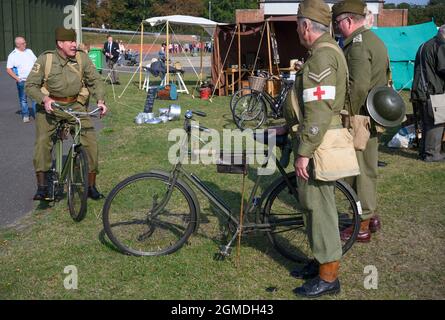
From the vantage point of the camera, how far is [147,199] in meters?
4.76

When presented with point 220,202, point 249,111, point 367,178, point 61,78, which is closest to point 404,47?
point 249,111

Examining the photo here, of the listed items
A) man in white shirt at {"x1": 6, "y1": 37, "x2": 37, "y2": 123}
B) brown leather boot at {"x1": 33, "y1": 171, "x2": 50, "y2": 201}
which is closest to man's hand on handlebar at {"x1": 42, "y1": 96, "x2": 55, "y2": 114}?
brown leather boot at {"x1": 33, "y1": 171, "x2": 50, "y2": 201}

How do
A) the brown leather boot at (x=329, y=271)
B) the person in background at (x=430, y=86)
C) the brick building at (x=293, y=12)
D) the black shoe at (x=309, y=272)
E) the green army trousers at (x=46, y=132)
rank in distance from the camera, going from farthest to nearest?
the brick building at (x=293, y=12), the person in background at (x=430, y=86), the green army trousers at (x=46, y=132), the black shoe at (x=309, y=272), the brown leather boot at (x=329, y=271)

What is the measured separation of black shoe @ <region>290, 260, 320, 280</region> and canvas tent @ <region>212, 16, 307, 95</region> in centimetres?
1249

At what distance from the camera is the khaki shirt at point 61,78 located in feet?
17.9

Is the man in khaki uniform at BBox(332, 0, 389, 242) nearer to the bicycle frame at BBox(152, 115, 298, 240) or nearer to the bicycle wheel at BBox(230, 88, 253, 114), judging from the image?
the bicycle frame at BBox(152, 115, 298, 240)

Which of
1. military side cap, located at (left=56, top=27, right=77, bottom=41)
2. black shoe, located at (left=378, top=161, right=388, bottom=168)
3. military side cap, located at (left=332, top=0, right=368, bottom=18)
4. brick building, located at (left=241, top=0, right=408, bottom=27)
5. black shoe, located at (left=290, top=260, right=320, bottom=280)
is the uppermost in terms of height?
brick building, located at (left=241, top=0, right=408, bottom=27)

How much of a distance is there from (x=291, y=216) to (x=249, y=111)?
24.8 ft

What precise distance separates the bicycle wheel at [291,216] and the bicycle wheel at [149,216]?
2.25 feet

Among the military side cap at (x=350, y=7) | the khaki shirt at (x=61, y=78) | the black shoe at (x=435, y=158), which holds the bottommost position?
the black shoe at (x=435, y=158)

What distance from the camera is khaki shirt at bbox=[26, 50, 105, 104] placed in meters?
5.45

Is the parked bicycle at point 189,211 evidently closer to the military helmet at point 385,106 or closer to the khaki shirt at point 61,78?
the military helmet at point 385,106

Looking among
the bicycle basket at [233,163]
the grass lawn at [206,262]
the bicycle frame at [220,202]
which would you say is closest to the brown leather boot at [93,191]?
the grass lawn at [206,262]

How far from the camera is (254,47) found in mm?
18812
